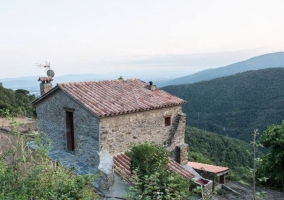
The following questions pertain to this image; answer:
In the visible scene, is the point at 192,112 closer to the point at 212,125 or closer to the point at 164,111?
the point at 212,125

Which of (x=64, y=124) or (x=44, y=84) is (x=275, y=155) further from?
(x=44, y=84)

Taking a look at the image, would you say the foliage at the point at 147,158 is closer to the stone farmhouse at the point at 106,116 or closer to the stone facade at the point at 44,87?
the stone farmhouse at the point at 106,116

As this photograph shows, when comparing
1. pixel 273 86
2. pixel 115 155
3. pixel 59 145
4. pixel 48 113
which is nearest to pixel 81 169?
pixel 115 155

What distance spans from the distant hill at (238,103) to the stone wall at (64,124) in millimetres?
33846

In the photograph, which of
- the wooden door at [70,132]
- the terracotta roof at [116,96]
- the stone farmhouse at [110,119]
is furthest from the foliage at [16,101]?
the terracotta roof at [116,96]

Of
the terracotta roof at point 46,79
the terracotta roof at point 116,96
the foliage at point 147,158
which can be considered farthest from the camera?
the terracotta roof at point 46,79

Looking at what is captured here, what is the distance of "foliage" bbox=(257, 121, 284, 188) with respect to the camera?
1142cm

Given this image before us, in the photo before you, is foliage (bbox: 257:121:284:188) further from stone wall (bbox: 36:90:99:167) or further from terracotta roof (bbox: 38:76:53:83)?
terracotta roof (bbox: 38:76:53:83)

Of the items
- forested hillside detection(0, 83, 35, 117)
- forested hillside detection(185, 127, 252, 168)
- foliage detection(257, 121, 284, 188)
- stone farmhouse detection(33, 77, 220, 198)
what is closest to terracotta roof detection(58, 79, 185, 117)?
stone farmhouse detection(33, 77, 220, 198)

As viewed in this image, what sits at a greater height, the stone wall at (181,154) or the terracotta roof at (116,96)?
the terracotta roof at (116,96)

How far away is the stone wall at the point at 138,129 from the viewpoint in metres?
8.59

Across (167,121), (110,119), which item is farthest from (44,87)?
(167,121)

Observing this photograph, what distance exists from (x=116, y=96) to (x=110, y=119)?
4.95 feet

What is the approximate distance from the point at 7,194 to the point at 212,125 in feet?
151
